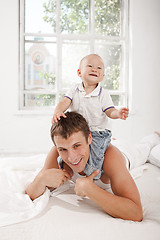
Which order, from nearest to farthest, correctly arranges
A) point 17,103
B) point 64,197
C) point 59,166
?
point 64,197
point 59,166
point 17,103

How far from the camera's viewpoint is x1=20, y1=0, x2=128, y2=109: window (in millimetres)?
3982

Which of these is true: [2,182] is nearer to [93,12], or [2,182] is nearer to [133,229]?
[133,229]

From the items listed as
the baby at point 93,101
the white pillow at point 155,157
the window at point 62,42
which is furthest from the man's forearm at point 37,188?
the window at point 62,42

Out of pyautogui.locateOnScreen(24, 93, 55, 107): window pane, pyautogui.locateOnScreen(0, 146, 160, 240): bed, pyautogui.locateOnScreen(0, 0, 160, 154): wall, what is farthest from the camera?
pyautogui.locateOnScreen(24, 93, 55, 107): window pane

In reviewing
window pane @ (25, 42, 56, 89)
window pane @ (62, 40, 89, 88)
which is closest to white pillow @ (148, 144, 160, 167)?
window pane @ (62, 40, 89, 88)

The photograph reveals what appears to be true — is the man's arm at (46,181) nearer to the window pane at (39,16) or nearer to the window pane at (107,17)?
the window pane at (39,16)

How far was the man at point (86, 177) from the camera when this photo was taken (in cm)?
104

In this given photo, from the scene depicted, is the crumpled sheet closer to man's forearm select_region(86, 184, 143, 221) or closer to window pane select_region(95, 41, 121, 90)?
man's forearm select_region(86, 184, 143, 221)

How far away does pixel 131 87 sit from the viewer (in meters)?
4.11

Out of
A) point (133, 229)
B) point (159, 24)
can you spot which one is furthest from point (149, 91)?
point (133, 229)

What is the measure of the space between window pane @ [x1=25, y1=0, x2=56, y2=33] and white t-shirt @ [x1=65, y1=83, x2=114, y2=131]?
3029 millimetres

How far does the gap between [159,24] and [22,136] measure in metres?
3.02

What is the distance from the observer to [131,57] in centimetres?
410

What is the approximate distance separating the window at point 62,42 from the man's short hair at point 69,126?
2909 mm
